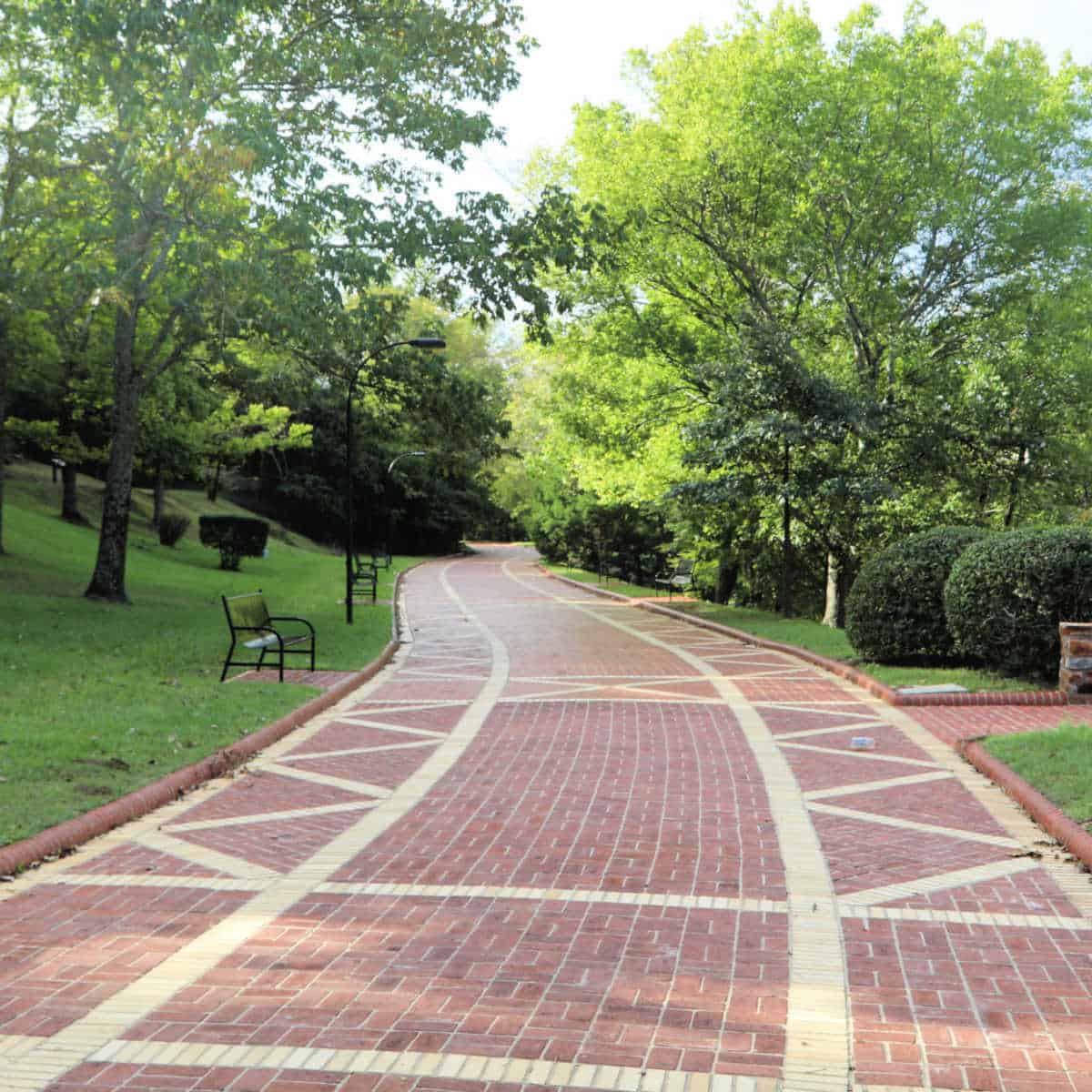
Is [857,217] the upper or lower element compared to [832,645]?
upper

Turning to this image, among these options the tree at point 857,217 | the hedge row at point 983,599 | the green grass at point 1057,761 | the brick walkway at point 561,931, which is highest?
the tree at point 857,217

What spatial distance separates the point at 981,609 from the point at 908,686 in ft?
4.04

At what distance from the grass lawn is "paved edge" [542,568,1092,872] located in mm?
201

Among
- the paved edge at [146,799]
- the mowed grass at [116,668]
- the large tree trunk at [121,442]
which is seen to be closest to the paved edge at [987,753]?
the paved edge at [146,799]

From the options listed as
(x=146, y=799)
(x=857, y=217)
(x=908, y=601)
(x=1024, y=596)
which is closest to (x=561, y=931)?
(x=146, y=799)

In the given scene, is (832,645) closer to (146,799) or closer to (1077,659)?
(1077,659)

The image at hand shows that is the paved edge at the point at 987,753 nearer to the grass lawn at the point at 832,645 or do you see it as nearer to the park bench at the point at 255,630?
the grass lawn at the point at 832,645

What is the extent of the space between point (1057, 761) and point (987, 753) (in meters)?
0.68

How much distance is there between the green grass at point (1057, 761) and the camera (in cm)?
704

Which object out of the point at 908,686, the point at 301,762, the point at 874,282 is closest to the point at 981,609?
the point at 908,686

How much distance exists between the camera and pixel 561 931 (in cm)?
492

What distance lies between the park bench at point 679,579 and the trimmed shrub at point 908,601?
16185mm

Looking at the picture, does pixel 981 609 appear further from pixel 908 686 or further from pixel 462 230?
pixel 462 230

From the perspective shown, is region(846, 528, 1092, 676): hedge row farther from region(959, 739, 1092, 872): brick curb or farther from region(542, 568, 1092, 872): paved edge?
region(959, 739, 1092, 872): brick curb
